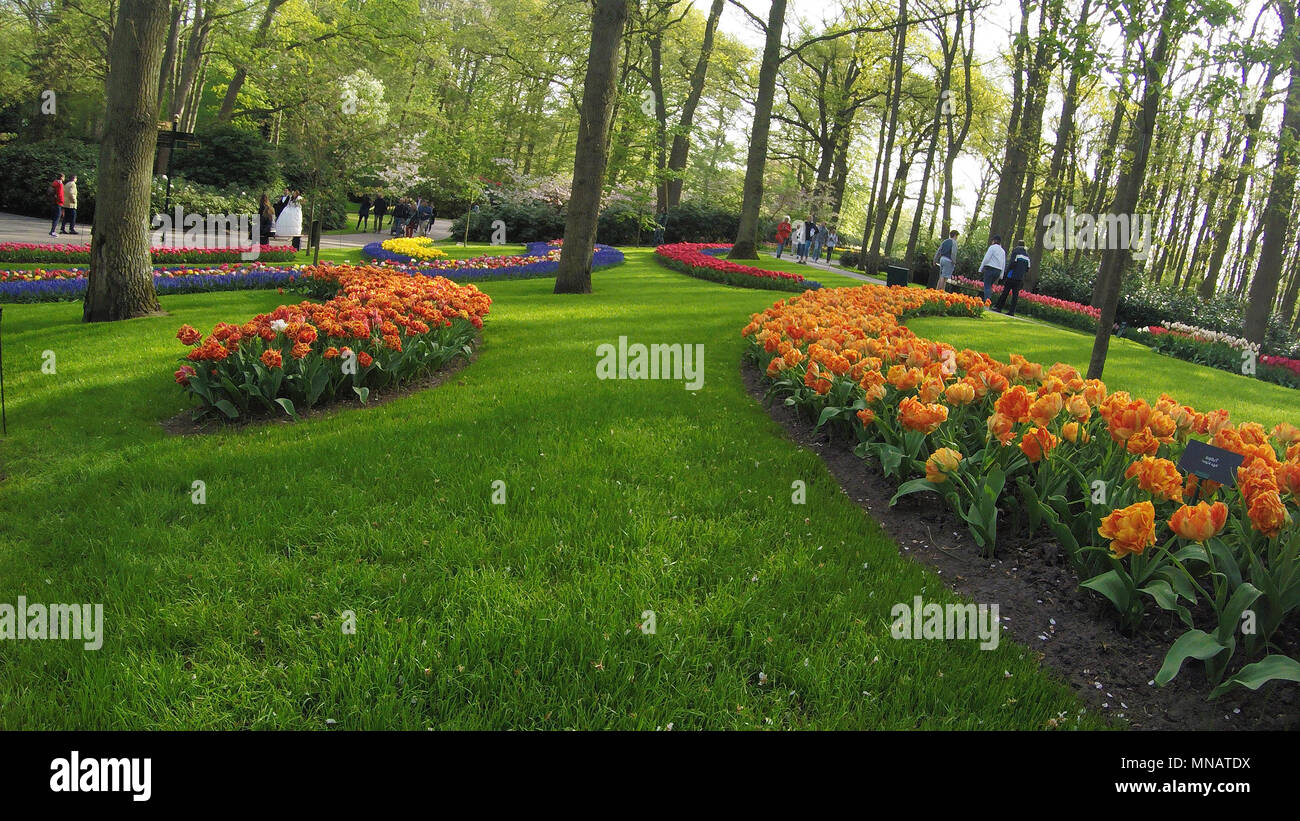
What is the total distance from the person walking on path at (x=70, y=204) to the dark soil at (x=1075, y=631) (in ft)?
80.2

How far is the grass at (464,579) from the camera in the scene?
97.7 inches

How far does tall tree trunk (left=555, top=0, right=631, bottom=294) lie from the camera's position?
12141mm

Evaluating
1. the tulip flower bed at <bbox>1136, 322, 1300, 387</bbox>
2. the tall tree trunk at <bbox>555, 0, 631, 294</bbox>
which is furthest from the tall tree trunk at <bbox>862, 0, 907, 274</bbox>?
the tall tree trunk at <bbox>555, 0, 631, 294</bbox>

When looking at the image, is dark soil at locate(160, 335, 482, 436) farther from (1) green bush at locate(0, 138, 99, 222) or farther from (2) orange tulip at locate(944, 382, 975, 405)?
(1) green bush at locate(0, 138, 99, 222)

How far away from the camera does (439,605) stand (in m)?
3.00

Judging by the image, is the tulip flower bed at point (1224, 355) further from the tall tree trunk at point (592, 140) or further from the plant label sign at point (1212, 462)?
the plant label sign at point (1212, 462)

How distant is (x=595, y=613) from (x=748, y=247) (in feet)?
67.3

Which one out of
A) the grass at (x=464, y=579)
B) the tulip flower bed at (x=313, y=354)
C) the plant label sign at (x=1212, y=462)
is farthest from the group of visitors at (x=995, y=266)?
the plant label sign at (x=1212, y=462)

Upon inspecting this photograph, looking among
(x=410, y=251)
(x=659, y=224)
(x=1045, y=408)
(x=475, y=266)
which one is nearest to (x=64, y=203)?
(x=410, y=251)

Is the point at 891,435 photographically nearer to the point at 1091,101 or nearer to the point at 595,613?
the point at 595,613

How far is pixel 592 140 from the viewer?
40.9 ft

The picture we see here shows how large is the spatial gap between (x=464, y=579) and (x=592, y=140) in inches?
428
